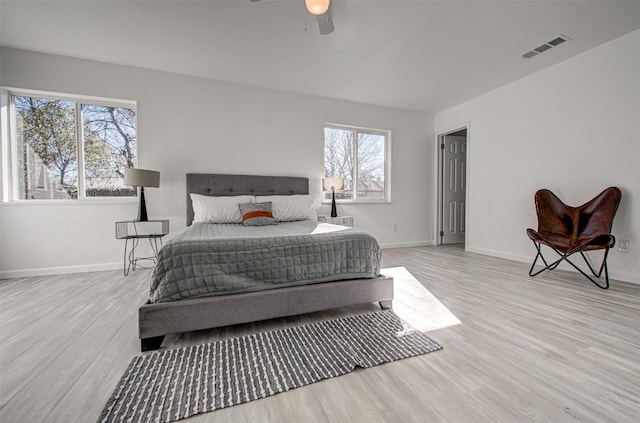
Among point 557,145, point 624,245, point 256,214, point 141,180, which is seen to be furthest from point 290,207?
point 624,245

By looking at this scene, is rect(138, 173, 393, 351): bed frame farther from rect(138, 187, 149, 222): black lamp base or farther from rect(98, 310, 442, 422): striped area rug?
rect(138, 187, 149, 222): black lamp base

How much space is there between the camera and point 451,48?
116 inches

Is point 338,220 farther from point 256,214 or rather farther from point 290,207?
point 256,214

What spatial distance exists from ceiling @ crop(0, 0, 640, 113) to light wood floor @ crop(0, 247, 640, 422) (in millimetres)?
2620

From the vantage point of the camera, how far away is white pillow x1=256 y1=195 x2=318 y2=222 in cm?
344

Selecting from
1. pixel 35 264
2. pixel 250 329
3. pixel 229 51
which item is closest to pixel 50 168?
pixel 35 264

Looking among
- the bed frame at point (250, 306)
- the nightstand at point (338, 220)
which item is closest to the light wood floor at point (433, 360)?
the bed frame at point (250, 306)

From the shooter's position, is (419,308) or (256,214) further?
(256,214)

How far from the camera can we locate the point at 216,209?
127 inches

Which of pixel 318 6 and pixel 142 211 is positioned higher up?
pixel 318 6

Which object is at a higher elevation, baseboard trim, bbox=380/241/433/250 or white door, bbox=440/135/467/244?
white door, bbox=440/135/467/244

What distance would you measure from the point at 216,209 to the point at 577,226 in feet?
14.0

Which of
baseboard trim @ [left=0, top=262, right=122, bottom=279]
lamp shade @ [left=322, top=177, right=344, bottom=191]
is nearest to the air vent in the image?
lamp shade @ [left=322, top=177, right=344, bottom=191]

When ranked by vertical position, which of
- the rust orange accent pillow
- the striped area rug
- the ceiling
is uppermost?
the ceiling
